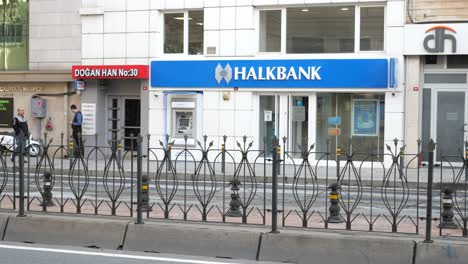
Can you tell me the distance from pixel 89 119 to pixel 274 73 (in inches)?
280

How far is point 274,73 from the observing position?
22.4m

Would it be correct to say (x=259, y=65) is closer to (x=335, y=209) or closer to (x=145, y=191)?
(x=145, y=191)

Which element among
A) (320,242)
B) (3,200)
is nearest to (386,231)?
(320,242)

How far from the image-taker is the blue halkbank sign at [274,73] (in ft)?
70.2

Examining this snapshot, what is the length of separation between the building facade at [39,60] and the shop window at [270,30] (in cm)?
682

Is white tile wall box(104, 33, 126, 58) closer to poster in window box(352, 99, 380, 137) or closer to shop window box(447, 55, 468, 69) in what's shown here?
poster in window box(352, 99, 380, 137)

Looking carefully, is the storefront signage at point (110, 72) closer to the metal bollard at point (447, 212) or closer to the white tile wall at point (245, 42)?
the white tile wall at point (245, 42)

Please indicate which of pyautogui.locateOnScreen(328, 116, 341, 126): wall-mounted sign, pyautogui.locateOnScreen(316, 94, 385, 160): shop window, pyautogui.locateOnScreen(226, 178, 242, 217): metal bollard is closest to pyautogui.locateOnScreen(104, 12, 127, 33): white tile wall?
pyautogui.locateOnScreen(316, 94, 385, 160): shop window

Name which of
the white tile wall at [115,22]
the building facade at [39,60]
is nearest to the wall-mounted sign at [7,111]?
the building facade at [39,60]

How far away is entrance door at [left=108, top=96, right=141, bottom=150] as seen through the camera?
82.6 ft

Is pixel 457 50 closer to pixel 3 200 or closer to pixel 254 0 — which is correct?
pixel 254 0

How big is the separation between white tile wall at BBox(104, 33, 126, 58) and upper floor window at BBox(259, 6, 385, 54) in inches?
195

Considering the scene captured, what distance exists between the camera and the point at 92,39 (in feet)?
79.9

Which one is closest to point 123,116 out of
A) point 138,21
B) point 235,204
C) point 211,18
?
point 138,21
